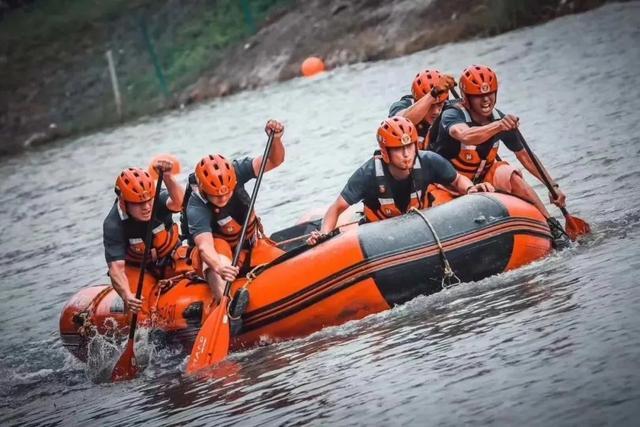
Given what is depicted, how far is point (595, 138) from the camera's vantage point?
1670 cm

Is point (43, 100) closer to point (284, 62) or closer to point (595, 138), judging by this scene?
point (284, 62)

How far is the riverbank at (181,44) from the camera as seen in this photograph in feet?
97.7

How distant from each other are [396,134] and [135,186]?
2514 mm

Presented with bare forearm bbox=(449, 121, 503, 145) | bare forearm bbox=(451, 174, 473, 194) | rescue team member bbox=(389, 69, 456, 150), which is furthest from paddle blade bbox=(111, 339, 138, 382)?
bare forearm bbox=(449, 121, 503, 145)

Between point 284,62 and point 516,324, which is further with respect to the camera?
point 284,62

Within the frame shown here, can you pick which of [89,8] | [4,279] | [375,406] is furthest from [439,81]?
[89,8]

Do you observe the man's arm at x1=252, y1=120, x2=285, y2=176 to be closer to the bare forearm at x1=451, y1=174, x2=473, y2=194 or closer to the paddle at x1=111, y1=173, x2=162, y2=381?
the paddle at x1=111, y1=173, x2=162, y2=381

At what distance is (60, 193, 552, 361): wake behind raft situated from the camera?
416 inches

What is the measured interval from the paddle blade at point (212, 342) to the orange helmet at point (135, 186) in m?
1.49

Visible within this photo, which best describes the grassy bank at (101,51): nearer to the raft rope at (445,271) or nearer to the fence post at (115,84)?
the fence post at (115,84)

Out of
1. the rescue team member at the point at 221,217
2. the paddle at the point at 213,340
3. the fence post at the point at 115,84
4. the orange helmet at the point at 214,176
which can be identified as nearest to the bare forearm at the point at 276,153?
the rescue team member at the point at 221,217

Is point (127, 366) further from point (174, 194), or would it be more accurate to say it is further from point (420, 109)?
point (420, 109)

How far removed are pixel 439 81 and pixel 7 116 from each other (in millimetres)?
27917

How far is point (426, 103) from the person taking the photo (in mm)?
12500
